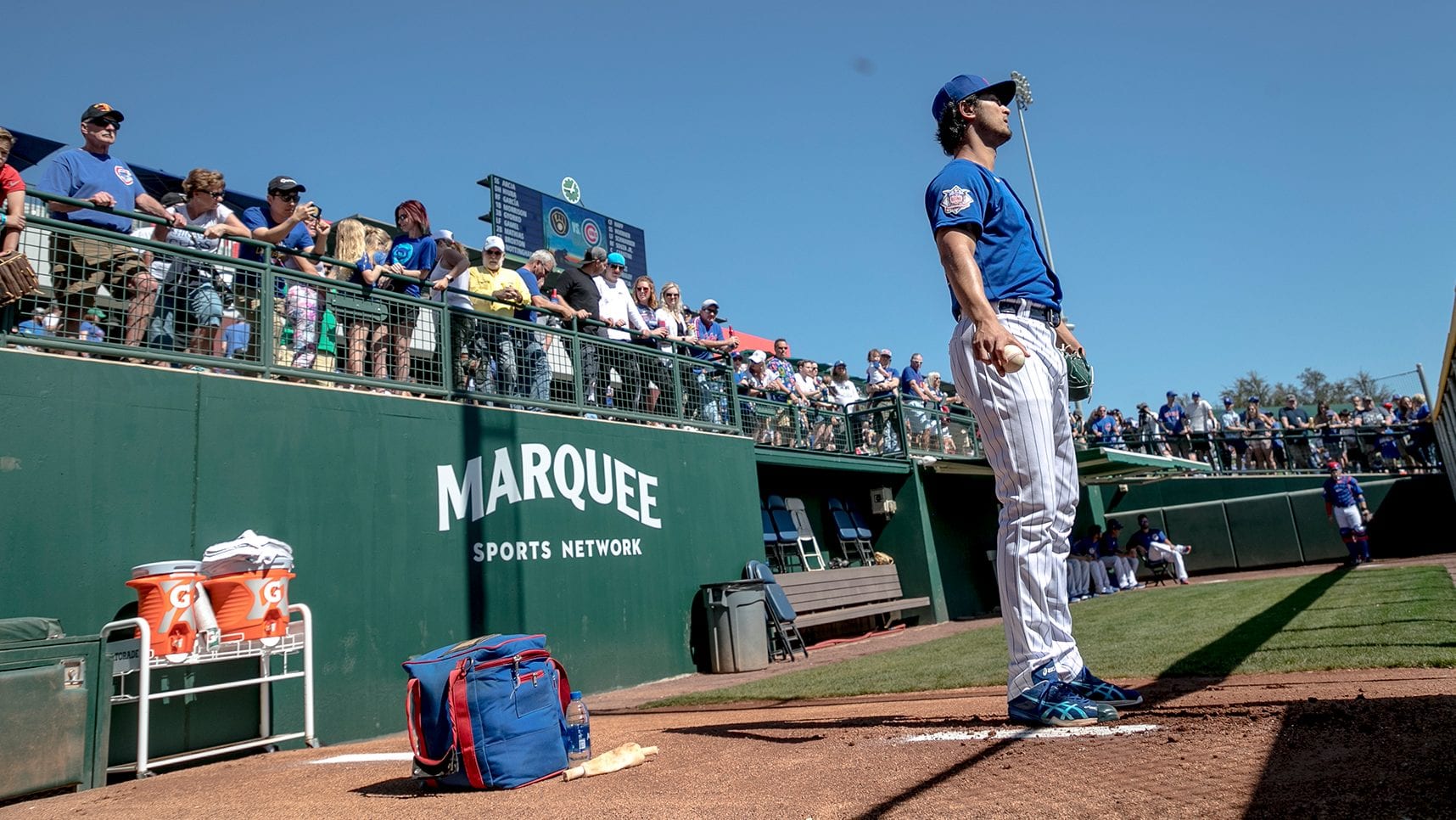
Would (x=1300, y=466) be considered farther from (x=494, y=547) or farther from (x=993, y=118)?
(x=993, y=118)

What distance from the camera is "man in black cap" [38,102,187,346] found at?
6.18 meters

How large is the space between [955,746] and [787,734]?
3.44 feet

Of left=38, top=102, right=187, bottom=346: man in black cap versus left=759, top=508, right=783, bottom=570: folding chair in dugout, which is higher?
left=38, top=102, right=187, bottom=346: man in black cap

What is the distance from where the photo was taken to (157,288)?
6578mm

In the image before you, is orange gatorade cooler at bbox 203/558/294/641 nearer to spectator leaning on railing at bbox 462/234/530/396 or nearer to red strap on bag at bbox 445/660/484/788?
red strap on bag at bbox 445/660/484/788

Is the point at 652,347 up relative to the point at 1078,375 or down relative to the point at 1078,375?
up

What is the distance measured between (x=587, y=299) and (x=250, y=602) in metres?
5.33

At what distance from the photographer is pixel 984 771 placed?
2902 mm

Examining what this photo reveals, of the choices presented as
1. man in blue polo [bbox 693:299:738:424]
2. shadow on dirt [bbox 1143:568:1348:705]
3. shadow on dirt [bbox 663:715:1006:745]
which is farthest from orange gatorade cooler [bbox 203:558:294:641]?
man in blue polo [bbox 693:299:738:424]

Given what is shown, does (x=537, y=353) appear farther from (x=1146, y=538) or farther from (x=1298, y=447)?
(x=1298, y=447)

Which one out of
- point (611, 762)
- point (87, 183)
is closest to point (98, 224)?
point (87, 183)

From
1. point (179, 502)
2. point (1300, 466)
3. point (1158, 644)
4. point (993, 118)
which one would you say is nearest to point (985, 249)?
point (993, 118)

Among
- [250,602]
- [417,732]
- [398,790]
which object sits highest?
[250,602]

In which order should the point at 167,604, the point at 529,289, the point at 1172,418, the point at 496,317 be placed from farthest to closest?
the point at 1172,418 → the point at 529,289 → the point at 496,317 → the point at 167,604
